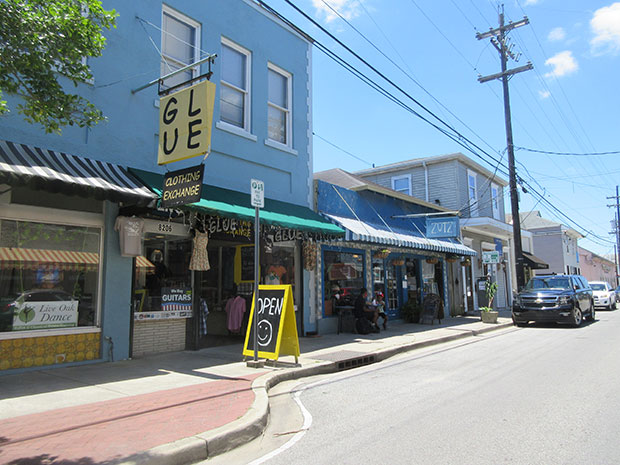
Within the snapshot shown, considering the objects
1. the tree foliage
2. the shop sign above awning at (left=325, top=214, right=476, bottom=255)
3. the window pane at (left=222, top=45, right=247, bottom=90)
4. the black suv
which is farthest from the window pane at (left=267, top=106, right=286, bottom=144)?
the black suv

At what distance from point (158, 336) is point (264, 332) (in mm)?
2397

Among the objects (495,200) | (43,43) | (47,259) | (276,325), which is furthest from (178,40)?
(495,200)

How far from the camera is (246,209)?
9367mm

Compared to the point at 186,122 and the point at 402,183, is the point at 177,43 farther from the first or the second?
the point at 402,183

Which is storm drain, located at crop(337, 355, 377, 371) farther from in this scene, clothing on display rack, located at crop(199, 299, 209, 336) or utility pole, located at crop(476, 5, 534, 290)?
utility pole, located at crop(476, 5, 534, 290)

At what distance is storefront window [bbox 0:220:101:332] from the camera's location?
7094mm

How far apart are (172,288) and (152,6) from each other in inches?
226

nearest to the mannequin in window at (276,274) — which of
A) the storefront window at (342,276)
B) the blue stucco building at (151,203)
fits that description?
the blue stucco building at (151,203)

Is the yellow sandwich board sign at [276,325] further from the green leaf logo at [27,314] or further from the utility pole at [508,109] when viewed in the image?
the utility pole at [508,109]

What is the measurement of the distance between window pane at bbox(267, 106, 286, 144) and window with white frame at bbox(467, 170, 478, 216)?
14026 mm

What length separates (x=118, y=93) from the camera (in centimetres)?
850

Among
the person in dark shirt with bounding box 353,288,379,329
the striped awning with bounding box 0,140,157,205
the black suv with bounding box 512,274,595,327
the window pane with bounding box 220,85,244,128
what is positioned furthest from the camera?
the black suv with bounding box 512,274,595,327

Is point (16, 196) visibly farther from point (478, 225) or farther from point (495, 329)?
point (478, 225)

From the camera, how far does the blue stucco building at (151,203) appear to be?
7180mm
